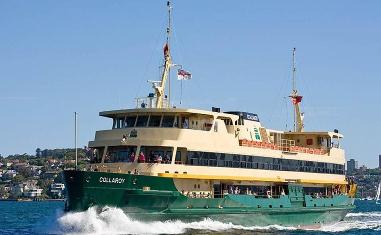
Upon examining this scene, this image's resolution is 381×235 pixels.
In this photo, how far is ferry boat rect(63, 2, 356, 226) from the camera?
117 ft

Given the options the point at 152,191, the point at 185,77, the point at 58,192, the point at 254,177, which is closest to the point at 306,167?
the point at 254,177

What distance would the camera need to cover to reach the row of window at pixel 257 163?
39312mm

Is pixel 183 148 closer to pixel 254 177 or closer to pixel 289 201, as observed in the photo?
pixel 254 177

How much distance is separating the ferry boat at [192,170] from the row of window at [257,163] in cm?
5

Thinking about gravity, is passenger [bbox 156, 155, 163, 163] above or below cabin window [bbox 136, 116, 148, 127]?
below

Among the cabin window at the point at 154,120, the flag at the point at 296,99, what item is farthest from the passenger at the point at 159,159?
the flag at the point at 296,99

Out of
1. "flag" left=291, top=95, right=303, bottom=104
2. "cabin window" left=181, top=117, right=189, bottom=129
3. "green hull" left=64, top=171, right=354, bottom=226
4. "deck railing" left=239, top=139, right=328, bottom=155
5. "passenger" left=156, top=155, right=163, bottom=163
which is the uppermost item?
"flag" left=291, top=95, right=303, bottom=104

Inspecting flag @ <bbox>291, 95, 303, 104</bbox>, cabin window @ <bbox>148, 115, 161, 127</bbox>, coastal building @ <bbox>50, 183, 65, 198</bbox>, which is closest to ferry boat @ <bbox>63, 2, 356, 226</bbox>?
cabin window @ <bbox>148, 115, 161, 127</bbox>

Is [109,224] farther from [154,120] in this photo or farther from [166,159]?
[154,120]

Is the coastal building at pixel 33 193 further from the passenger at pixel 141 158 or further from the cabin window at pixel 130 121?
the passenger at pixel 141 158

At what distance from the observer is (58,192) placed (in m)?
164

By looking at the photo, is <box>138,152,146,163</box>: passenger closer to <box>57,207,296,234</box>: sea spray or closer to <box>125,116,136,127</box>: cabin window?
<box>125,116,136,127</box>: cabin window

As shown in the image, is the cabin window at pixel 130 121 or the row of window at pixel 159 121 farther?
the cabin window at pixel 130 121

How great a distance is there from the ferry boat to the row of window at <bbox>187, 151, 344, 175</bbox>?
5 centimetres
